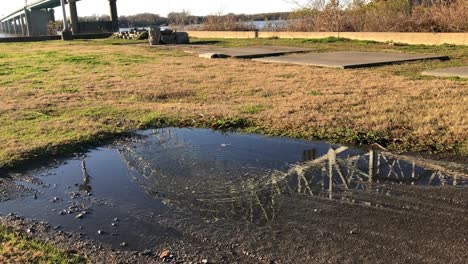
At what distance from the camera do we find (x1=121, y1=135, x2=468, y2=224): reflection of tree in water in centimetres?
393

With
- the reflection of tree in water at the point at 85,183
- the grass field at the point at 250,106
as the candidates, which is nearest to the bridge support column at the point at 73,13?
the grass field at the point at 250,106

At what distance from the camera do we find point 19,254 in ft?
10.4

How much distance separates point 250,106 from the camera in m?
7.46

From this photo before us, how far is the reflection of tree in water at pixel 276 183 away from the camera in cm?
393

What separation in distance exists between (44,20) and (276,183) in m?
76.5

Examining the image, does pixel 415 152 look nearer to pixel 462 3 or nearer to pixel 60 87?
pixel 60 87

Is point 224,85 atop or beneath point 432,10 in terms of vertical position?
beneath

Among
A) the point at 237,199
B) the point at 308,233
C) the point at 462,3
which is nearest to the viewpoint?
the point at 308,233

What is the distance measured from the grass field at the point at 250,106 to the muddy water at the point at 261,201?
60 cm

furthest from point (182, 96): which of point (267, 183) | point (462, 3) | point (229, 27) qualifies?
point (229, 27)

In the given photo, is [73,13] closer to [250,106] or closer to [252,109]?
[250,106]

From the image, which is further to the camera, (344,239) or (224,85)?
(224,85)

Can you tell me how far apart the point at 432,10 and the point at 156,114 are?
1675 centimetres

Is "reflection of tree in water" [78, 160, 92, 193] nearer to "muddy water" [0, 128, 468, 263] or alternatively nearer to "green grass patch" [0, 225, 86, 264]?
"muddy water" [0, 128, 468, 263]
